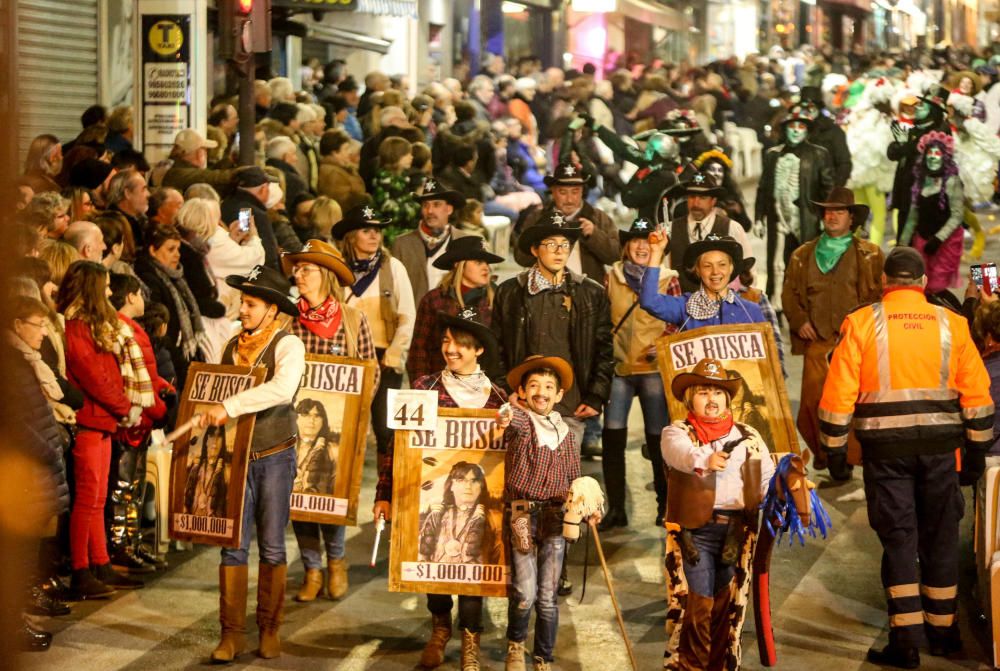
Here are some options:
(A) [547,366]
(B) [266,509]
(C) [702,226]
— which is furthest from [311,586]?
(C) [702,226]

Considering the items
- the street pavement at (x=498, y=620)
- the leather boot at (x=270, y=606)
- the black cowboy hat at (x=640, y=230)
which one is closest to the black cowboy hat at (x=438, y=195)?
the black cowboy hat at (x=640, y=230)

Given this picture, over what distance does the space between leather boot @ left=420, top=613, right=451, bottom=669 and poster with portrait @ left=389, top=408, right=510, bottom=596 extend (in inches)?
11.1

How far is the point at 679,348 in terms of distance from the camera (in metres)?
7.86

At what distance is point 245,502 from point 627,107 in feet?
68.3

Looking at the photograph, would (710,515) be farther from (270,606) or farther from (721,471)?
(270,606)

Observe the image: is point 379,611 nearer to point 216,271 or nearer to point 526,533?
point 526,533

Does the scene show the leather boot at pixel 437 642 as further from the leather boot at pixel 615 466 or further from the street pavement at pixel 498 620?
the leather boot at pixel 615 466

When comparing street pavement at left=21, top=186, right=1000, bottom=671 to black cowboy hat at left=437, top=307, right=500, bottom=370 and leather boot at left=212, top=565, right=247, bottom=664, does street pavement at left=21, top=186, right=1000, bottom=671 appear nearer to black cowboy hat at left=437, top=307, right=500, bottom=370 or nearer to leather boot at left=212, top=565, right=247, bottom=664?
leather boot at left=212, top=565, right=247, bottom=664

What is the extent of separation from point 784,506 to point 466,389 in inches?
61.9

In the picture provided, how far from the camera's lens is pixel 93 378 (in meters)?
7.65

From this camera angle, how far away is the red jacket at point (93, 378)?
302 inches

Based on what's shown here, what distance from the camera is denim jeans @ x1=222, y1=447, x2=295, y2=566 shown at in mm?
6941

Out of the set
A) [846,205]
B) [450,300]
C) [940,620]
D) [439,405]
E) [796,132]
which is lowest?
[940,620]

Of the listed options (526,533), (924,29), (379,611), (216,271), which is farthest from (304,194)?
(924,29)
